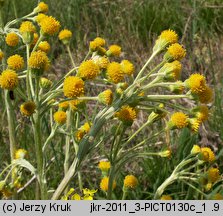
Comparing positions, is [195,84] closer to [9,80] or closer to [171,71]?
[171,71]

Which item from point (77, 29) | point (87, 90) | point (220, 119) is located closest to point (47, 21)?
point (220, 119)

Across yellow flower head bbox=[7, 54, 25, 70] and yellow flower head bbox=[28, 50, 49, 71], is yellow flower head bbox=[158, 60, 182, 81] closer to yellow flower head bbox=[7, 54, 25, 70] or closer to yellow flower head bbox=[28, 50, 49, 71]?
yellow flower head bbox=[28, 50, 49, 71]

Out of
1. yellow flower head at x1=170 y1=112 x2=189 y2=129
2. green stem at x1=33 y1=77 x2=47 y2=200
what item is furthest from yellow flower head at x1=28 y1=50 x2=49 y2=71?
yellow flower head at x1=170 y1=112 x2=189 y2=129

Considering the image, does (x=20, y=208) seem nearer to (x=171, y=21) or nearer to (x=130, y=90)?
(x=130, y=90)

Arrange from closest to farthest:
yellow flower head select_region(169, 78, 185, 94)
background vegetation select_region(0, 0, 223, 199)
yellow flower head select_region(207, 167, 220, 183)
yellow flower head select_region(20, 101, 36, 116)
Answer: yellow flower head select_region(20, 101, 36, 116) < yellow flower head select_region(169, 78, 185, 94) < yellow flower head select_region(207, 167, 220, 183) < background vegetation select_region(0, 0, 223, 199)

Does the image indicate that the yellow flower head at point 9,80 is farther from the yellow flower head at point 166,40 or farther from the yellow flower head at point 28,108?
the yellow flower head at point 166,40

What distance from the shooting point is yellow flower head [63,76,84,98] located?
167 centimetres

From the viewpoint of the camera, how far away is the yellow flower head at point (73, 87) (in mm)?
1666

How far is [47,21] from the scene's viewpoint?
2023 millimetres

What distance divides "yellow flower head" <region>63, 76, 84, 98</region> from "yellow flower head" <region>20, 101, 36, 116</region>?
4.5 inches

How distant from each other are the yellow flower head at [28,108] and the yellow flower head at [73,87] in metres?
0.11

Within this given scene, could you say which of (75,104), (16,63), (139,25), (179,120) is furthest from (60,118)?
(139,25)

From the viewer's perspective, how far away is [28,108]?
5.45ft

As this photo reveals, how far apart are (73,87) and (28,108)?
0.16m
